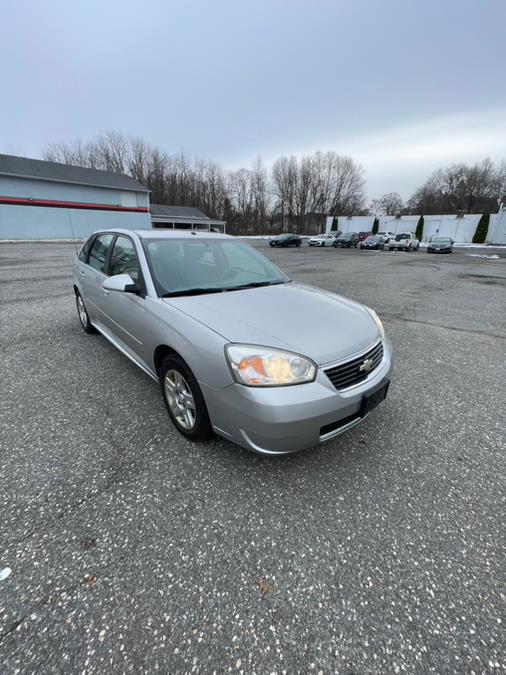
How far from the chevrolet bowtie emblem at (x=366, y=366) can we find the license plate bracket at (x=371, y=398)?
0.14 m

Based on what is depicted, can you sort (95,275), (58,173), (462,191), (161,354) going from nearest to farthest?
(161,354) < (95,275) < (58,173) < (462,191)

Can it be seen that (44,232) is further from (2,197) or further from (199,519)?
(199,519)

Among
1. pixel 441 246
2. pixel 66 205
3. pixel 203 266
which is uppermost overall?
pixel 66 205

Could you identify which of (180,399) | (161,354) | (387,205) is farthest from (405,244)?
(387,205)

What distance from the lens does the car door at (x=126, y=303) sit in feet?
9.04

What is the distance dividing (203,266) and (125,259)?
87 centimetres

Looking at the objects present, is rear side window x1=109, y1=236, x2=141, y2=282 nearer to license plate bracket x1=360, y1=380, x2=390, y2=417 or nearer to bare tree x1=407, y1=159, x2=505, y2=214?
license plate bracket x1=360, y1=380, x2=390, y2=417

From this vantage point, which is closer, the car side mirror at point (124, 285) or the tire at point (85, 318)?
the car side mirror at point (124, 285)

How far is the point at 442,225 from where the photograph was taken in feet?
154

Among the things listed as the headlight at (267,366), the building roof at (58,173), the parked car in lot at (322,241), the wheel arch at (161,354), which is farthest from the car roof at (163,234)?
the parked car in lot at (322,241)

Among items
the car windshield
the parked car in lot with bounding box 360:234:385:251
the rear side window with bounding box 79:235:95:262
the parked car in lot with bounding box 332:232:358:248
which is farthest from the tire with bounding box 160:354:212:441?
the parked car in lot with bounding box 332:232:358:248

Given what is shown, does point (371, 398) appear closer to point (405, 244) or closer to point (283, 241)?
point (283, 241)

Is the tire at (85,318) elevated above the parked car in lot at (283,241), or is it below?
above

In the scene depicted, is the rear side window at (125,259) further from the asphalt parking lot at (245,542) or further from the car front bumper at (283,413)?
the car front bumper at (283,413)
